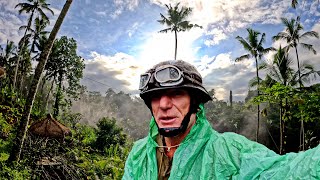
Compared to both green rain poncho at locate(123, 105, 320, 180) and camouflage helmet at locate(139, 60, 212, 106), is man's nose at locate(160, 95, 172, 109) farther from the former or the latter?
green rain poncho at locate(123, 105, 320, 180)

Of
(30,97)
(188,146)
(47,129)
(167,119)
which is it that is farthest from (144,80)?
(47,129)

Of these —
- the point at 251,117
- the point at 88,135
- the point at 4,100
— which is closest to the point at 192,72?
the point at 4,100

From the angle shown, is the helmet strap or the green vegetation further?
the green vegetation

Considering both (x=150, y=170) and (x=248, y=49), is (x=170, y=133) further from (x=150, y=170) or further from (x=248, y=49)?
(x=248, y=49)

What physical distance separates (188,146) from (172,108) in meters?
0.25

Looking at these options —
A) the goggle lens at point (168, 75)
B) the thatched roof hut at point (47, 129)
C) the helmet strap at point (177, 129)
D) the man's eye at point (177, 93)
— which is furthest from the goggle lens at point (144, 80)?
the thatched roof hut at point (47, 129)

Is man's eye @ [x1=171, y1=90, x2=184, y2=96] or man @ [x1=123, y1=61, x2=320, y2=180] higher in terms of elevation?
man's eye @ [x1=171, y1=90, x2=184, y2=96]

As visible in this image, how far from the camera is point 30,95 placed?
24.2 ft

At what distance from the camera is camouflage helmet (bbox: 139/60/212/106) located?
173cm

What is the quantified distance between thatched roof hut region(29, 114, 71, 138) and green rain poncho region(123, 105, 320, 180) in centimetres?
1133

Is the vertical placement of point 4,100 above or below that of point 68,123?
above

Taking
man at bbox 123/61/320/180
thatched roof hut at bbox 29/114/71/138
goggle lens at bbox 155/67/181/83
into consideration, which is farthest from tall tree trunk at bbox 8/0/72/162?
goggle lens at bbox 155/67/181/83

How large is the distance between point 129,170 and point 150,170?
0.25 meters

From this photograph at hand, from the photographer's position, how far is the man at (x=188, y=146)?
128 cm
